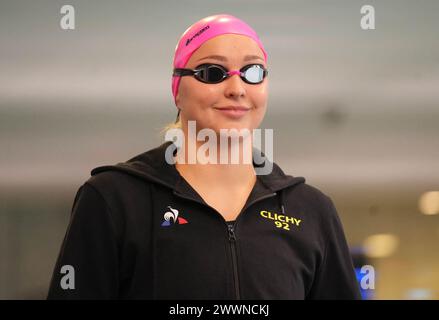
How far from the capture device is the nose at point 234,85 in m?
1.89

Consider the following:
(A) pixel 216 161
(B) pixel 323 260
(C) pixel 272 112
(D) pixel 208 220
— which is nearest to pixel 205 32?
(A) pixel 216 161

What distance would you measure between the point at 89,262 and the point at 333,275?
2.74ft

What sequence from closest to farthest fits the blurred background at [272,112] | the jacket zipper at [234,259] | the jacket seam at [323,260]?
the jacket zipper at [234,259]
the jacket seam at [323,260]
the blurred background at [272,112]

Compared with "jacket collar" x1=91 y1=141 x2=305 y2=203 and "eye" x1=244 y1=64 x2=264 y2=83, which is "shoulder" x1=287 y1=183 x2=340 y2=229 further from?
"eye" x1=244 y1=64 x2=264 y2=83

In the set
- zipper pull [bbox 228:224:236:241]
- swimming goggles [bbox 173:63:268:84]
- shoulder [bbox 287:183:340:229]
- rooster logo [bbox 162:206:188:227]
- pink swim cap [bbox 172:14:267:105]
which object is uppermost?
pink swim cap [bbox 172:14:267:105]

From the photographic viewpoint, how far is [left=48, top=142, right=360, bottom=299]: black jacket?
1803 mm

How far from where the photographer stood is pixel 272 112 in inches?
117

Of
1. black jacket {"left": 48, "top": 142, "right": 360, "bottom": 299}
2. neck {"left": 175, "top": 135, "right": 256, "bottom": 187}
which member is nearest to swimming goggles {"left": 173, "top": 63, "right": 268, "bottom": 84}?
neck {"left": 175, "top": 135, "right": 256, "bottom": 187}

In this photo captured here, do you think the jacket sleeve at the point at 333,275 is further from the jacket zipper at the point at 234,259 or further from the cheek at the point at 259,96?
the cheek at the point at 259,96

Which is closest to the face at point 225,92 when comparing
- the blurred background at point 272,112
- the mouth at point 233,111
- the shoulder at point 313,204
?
the mouth at point 233,111

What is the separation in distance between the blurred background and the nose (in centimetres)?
102

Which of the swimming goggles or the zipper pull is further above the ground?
the swimming goggles

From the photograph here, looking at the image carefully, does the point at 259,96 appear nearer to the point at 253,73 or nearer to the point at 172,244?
the point at 253,73

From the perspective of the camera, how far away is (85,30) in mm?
2822
